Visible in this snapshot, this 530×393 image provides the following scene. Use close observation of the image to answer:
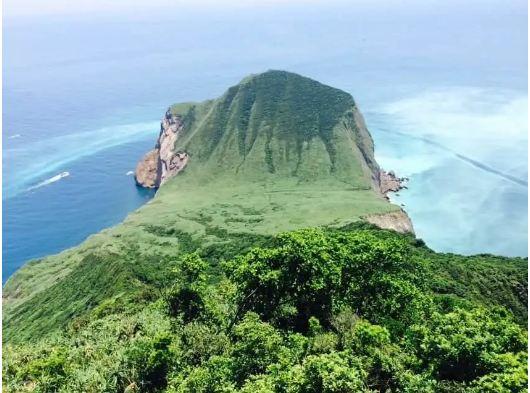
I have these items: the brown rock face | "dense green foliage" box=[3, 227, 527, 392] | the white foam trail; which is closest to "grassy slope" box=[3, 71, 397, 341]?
the brown rock face

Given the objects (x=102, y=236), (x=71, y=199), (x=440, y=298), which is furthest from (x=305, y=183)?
(x=440, y=298)

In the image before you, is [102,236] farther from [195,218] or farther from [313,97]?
[313,97]

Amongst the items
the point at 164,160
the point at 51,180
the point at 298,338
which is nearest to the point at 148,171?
the point at 164,160

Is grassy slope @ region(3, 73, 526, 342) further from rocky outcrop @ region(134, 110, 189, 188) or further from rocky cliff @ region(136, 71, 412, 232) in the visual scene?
rocky outcrop @ region(134, 110, 189, 188)

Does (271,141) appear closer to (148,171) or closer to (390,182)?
(390,182)

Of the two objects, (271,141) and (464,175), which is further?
(271,141)

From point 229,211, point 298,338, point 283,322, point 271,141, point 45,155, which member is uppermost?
point 298,338
